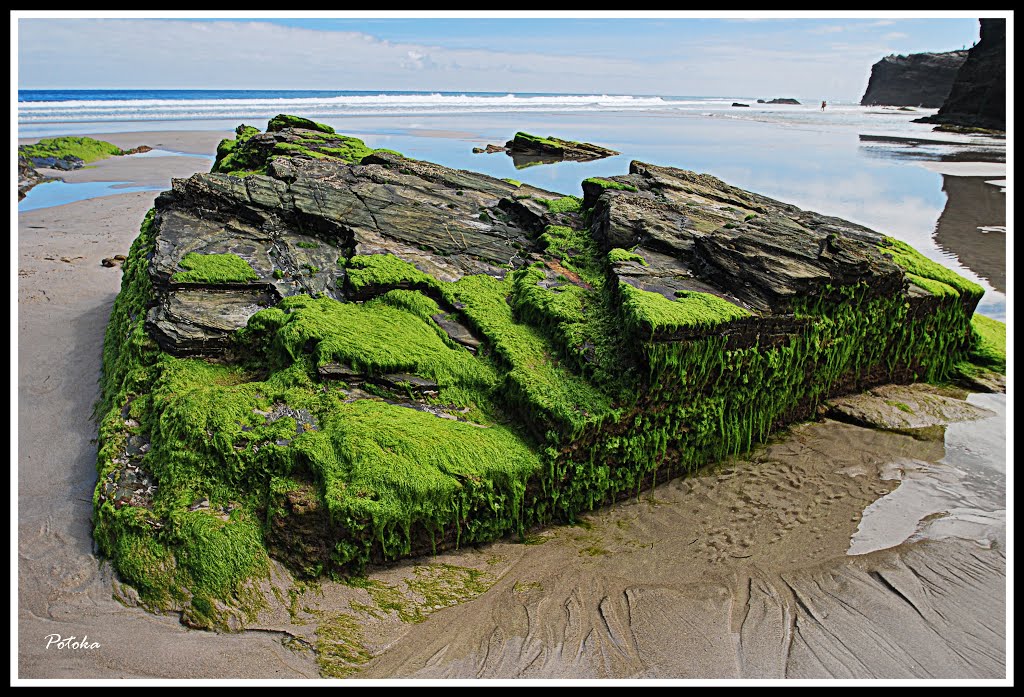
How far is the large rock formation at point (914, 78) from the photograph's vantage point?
278 feet

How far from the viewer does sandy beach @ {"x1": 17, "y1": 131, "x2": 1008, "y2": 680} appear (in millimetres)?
4164

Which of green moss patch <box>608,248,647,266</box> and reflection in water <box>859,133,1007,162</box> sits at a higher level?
reflection in water <box>859,133,1007,162</box>

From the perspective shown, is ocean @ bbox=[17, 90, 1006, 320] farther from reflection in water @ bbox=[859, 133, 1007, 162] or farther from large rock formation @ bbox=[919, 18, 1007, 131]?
large rock formation @ bbox=[919, 18, 1007, 131]

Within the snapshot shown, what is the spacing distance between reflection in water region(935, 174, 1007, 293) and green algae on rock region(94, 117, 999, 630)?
4282 millimetres

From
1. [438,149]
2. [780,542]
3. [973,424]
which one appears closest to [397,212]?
[780,542]

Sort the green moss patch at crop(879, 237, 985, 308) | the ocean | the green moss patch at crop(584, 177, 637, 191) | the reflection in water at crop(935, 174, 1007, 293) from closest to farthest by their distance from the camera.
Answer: the green moss patch at crop(879, 237, 985, 308) → the green moss patch at crop(584, 177, 637, 191) → the reflection in water at crop(935, 174, 1007, 293) → the ocean

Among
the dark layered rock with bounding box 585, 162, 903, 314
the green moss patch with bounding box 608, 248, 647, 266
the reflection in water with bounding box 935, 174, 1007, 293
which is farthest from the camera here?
the reflection in water with bounding box 935, 174, 1007, 293

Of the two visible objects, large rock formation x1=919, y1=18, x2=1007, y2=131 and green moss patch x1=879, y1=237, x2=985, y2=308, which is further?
large rock formation x1=919, y1=18, x2=1007, y2=131

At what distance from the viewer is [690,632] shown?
4.45m

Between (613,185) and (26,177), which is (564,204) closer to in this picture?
(613,185)

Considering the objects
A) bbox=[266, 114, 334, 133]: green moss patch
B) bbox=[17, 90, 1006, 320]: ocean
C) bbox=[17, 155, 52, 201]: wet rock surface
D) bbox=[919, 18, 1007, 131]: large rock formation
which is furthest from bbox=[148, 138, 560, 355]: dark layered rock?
bbox=[919, 18, 1007, 131]: large rock formation

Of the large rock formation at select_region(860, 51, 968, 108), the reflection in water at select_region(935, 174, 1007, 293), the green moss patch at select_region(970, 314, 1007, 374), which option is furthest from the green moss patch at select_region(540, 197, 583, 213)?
the large rock formation at select_region(860, 51, 968, 108)

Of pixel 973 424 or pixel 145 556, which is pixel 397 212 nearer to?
pixel 145 556

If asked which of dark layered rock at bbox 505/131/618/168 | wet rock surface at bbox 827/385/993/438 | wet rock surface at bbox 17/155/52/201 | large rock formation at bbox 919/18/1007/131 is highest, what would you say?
large rock formation at bbox 919/18/1007/131
